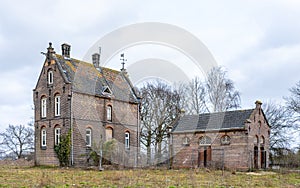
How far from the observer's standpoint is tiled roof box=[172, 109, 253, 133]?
112 feet

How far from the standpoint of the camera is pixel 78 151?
106ft

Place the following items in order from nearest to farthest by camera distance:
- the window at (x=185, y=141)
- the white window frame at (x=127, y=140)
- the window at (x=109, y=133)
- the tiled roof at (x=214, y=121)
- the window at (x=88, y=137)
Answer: the window at (x=88, y=137)
the tiled roof at (x=214, y=121)
the window at (x=109, y=133)
the window at (x=185, y=141)
the white window frame at (x=127, y=140)

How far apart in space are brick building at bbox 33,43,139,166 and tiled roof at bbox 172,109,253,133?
205 inches

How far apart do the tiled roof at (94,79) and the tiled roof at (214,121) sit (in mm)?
5768

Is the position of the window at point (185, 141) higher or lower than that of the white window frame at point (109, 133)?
lower

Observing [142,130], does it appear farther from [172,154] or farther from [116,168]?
[116,168]

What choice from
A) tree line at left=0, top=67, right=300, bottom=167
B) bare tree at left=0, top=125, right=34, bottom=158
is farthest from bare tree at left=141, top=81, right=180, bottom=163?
bare tree at left=0, top=125, right=34, bottom=158

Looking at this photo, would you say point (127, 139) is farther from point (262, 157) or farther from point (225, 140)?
point (262, 157)

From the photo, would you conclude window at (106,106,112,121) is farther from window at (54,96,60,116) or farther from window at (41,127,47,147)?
window at (41,127,47,147)

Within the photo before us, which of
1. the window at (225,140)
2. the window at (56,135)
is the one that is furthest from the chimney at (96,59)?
the window at (225,140)

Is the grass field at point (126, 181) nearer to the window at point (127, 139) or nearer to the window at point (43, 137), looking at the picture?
the window at point (43, 137)

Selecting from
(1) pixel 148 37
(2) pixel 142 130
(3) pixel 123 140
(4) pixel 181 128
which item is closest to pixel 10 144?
(2) pixel 142 130

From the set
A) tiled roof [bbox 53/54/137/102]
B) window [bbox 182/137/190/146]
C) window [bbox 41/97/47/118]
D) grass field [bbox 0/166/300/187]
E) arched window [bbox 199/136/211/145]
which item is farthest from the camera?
window [bbox 182/137/190/146]

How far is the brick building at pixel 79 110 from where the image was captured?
3266 cm
